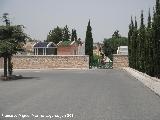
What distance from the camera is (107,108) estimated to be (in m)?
13.6

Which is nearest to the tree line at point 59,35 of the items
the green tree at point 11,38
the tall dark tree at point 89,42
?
the tall dark tree at point 89,42

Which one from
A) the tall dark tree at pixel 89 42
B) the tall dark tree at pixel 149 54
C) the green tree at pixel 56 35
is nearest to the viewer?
the tall dark tree at pixel 149 54

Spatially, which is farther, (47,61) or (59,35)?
(59,35)

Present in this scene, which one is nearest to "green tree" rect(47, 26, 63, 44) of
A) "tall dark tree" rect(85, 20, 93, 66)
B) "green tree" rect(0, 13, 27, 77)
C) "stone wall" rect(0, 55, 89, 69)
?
"tall dark tree" rect(85, 20, 93, 66)

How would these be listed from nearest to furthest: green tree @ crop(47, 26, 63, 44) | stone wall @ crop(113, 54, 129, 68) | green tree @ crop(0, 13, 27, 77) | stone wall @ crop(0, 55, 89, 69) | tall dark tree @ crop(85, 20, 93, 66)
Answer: green tree @ crop(0, 13, 27, 77) < stone wall @ crop(113, 54, 129, 68) < stone wall @ crop(0, 55, 89, 69) < tall dark tree @ crop(85, 20, 93, 66) < green tree @ crop(47, 26, 63, 44)

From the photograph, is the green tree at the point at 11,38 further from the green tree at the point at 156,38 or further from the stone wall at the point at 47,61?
the stone wall at the point at 47,61

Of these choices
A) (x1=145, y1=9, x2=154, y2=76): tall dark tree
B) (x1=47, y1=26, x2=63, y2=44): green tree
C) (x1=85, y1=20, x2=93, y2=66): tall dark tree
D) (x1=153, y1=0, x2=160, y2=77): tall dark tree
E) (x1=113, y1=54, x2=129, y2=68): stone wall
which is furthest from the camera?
(x1=47, y1=26, x2=63, y2=44): green tree

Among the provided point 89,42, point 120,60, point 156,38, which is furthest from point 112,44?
point 156,38

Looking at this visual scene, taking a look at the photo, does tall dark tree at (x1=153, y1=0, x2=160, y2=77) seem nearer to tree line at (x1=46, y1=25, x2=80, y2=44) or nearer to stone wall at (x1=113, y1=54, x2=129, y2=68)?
stone wall at (x1=113, y1=54, x2=129, y2=68)

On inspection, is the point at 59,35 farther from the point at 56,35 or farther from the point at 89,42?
the point at 89,42

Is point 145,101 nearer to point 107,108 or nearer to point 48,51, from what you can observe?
point 107,108

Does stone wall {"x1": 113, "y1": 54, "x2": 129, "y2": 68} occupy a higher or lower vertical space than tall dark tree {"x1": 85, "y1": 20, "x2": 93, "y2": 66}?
lower

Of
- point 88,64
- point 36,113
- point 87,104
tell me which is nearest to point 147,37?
point 87,104

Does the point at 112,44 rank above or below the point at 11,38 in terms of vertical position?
above
